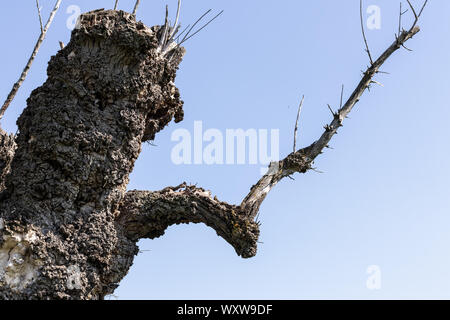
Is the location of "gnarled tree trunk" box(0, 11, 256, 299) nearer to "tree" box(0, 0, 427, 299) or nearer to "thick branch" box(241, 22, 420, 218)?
"tree" box(0, 0, 427, 299)

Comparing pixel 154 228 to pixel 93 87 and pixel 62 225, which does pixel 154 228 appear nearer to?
pixel 62 225

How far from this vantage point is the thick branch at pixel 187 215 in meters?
3.87

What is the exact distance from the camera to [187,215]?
401cm

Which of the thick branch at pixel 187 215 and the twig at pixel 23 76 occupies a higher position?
the twig at pixel 23 76

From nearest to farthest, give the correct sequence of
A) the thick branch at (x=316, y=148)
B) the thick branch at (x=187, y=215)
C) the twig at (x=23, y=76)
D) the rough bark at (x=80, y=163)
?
the rough bark at (x=80, y=163) → the thick branch at (x=187, y=215) → the thick branch at (x=316, y=148) → the twig at (x=23, y=76)

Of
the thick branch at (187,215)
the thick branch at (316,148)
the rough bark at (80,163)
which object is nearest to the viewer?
the rough bark at (80,163)

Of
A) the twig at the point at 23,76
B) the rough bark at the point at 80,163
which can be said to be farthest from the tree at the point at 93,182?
the twig at the point at 23,76

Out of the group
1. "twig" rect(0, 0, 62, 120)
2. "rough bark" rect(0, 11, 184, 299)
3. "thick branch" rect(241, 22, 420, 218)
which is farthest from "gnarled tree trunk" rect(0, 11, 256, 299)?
"twig" rect(0, 0, 62, 120)

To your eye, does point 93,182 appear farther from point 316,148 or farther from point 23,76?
point 316,148

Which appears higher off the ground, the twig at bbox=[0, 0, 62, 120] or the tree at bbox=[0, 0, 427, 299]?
the twig at bbox=[0, 0, 62, 120]

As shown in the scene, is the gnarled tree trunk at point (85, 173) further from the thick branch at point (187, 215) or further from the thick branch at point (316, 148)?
the thick branch at point (316, 148)

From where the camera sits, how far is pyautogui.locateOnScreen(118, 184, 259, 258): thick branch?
387cm
